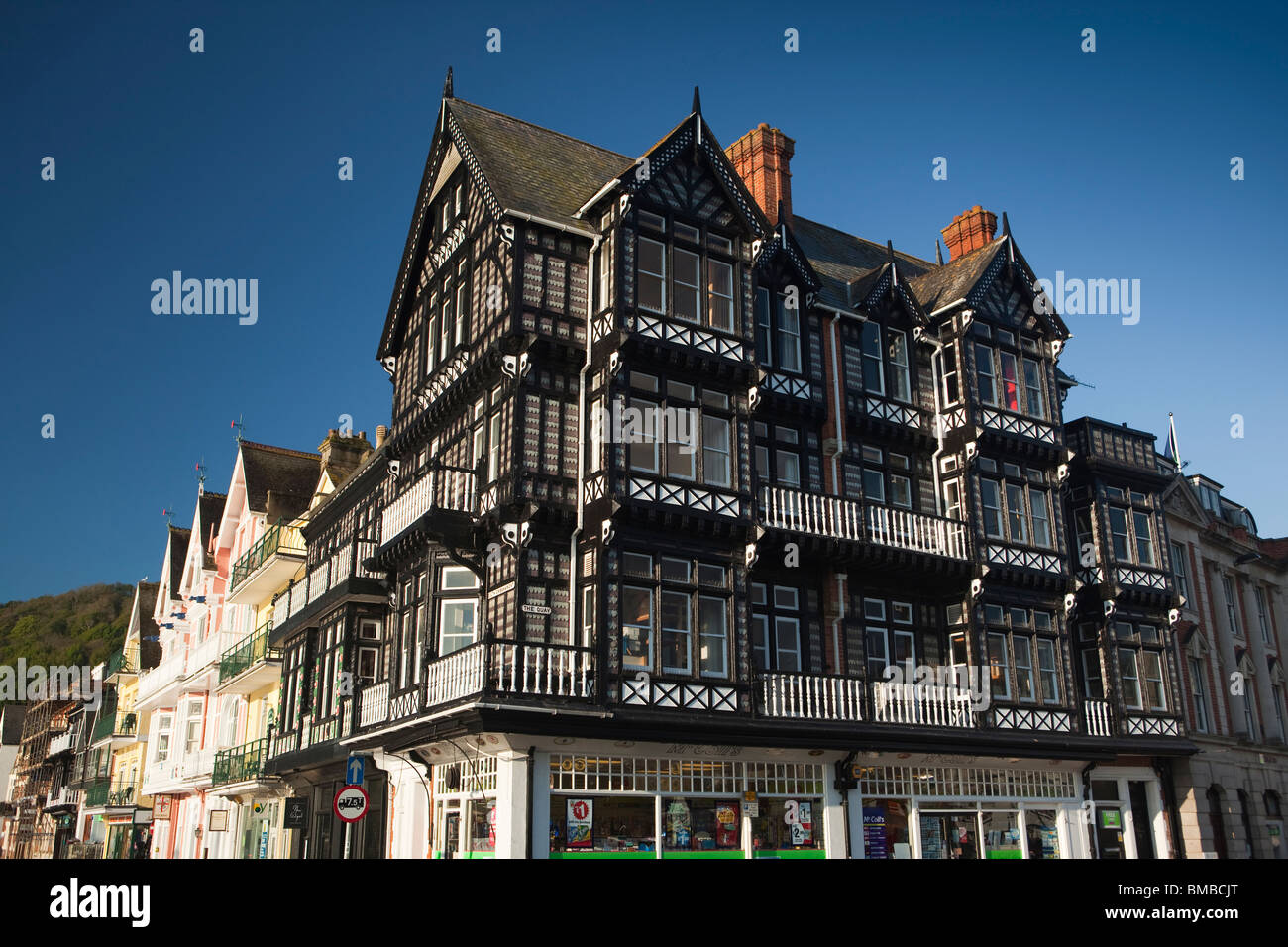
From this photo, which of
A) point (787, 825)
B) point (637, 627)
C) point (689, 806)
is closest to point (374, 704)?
point (637, 627)

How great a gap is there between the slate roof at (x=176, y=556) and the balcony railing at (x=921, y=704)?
40476 millimetres

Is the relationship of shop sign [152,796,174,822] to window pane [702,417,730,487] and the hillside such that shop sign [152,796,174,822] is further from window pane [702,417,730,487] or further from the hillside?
the hillside

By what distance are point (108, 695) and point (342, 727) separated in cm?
4873

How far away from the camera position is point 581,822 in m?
20.2

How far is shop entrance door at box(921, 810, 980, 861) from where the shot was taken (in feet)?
81.0

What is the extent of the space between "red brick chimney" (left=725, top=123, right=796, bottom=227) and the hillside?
10032 centimetres

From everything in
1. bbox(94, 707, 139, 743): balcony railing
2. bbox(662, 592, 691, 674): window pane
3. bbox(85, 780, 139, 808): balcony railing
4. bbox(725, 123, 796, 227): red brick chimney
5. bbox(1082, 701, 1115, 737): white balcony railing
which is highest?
bbox(725, 123, 796, 227): red brick chimney

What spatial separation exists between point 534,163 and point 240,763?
2165cm

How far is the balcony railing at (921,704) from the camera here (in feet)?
79.3

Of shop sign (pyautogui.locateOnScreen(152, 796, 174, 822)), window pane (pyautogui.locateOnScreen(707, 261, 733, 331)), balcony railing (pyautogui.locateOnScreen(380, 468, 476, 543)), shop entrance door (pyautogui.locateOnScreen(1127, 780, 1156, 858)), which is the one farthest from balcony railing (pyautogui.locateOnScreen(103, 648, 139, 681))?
shop entrance door (pyautogui.locateOnScreen(1127, 780, 1156, 858))

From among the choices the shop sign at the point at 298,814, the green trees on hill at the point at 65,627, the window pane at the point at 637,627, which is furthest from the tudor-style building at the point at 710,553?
the green trees on hill at the point at 65,627

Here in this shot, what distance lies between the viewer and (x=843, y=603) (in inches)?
988

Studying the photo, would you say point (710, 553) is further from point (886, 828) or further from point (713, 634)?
point (886, 828)
